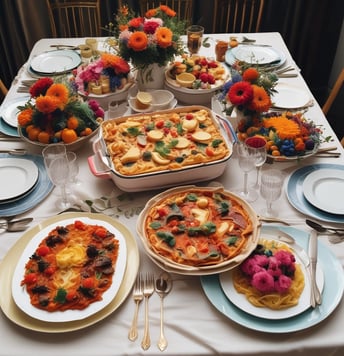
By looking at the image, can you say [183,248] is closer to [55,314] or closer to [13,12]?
[55,314]

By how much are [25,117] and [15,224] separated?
0.44m

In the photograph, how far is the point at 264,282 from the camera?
3.36ft

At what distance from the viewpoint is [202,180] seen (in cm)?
142

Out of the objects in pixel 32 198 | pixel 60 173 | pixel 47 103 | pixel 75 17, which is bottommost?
pixel 75 17

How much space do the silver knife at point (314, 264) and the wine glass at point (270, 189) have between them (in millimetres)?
152

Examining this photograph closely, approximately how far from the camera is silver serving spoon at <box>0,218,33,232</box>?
1.27 meters

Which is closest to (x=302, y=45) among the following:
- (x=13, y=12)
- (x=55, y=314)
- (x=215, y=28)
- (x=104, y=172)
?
(x=215, y=28)

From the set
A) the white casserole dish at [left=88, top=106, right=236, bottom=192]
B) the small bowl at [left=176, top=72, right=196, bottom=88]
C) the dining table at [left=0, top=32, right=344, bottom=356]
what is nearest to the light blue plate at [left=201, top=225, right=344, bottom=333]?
the dining table at [left=0, top=32, right=344, bottom=356]

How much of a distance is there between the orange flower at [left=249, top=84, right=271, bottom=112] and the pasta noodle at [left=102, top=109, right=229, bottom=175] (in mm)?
156

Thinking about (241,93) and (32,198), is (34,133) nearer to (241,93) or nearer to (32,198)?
(32,198)

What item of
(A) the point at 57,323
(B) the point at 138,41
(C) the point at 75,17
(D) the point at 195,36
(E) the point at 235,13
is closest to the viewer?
(A) the point at 57,323

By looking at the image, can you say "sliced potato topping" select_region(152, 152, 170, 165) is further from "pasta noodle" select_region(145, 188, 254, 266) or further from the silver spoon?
the silver spoon

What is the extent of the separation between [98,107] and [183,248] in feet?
2.47

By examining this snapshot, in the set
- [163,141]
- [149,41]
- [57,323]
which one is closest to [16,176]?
[163,141]
